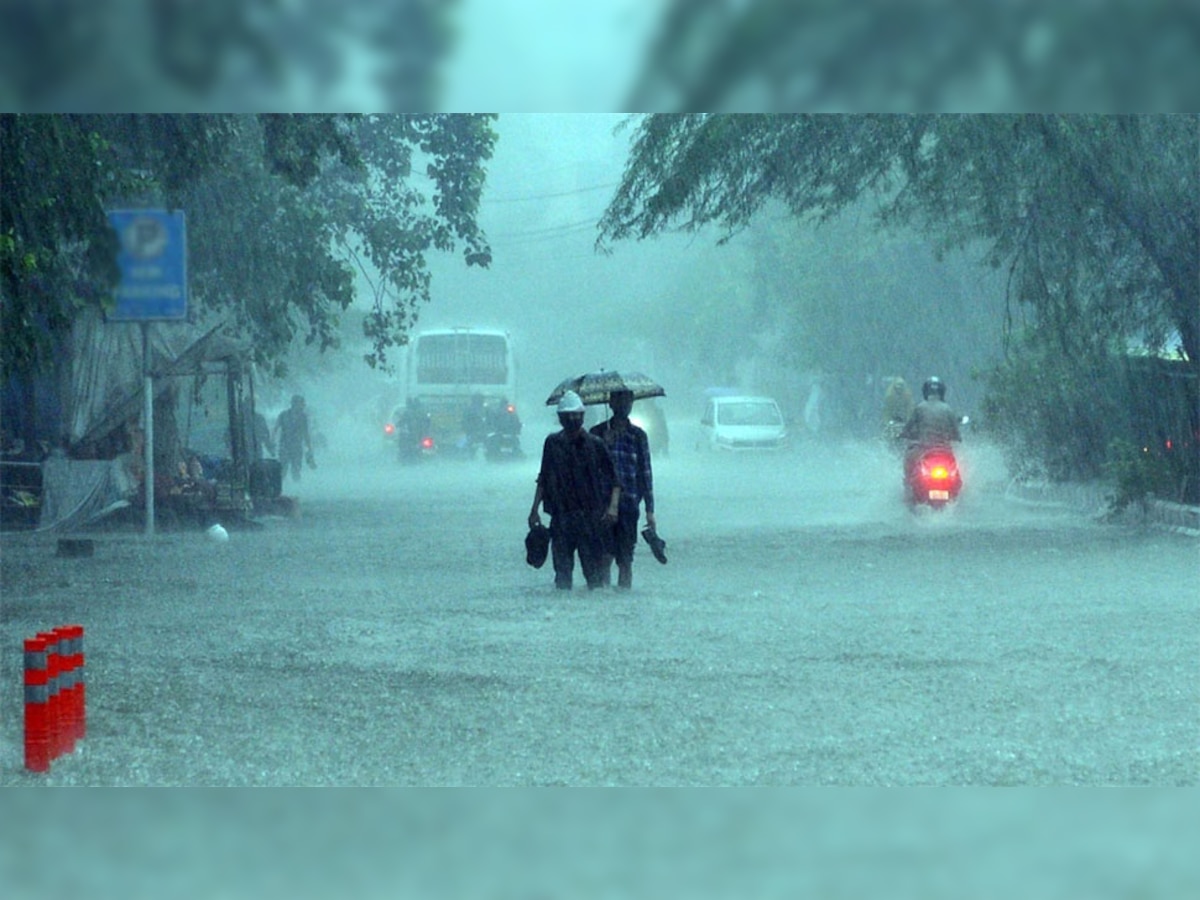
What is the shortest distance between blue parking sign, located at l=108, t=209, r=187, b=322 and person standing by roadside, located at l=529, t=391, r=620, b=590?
3664 mm

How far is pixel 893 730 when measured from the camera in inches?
376

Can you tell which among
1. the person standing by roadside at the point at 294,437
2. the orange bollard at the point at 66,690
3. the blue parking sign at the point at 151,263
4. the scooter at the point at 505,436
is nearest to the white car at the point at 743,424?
the scooter at the point at 505,436

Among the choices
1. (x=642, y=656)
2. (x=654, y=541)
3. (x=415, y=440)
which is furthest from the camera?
(x=415, y=440)

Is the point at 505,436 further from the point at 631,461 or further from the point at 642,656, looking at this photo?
the point at 642,656

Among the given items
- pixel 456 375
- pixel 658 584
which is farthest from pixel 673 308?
pixel 456 375

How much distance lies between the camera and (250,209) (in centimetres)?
2098

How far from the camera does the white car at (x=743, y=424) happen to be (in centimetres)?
2161

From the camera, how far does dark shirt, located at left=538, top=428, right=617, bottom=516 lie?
14.1 metres

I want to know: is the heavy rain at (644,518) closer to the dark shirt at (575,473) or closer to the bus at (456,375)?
the bus at (456,375)

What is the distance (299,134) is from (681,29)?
20.9ft

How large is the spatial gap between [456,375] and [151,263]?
6.34m

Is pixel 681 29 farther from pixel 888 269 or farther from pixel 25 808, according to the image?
pixel 888 269

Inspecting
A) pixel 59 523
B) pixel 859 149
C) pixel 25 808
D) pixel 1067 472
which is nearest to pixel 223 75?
pixel 25 808

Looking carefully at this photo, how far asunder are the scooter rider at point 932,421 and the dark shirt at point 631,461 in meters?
5.85
